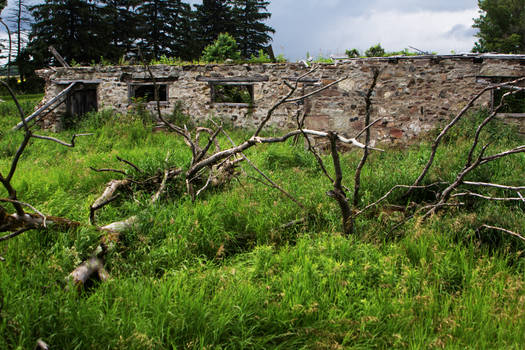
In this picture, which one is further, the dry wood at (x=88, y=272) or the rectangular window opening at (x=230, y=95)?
the rectangular window opening at (x=230, y=95)

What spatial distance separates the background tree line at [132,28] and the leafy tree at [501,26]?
1716cm

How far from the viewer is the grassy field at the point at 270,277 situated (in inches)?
89.6

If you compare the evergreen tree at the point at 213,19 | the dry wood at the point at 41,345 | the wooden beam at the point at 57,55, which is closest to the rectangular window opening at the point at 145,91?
the wooden beam at the point at 57,55

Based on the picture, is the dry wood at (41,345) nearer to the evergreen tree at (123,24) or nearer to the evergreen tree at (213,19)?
the evergreen tree at (123,24)

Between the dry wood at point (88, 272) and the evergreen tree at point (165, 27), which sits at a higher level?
the evergreen tree at point (165, 27)

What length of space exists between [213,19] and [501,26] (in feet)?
74.1

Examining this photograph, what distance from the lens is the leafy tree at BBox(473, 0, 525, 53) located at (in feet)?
76.7

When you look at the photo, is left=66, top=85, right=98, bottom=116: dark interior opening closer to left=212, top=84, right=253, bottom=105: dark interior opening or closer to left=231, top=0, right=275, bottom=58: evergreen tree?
left=212, top=84, right=253, bottom=105: dark interior opening

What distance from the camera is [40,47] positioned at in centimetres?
2417

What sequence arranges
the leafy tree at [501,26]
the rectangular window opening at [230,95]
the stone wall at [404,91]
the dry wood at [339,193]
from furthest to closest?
the leafy tree at [501,26]
the rectangular window opening at [230,95]
the stone wall at [404,91]
the dry wood at [339,193]

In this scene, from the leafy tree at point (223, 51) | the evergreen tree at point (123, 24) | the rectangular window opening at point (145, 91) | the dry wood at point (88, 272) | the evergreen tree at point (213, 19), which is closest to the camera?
the dry wood at point (88, 272)

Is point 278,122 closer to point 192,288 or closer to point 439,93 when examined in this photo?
point 439,93

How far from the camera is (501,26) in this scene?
81.7 ft

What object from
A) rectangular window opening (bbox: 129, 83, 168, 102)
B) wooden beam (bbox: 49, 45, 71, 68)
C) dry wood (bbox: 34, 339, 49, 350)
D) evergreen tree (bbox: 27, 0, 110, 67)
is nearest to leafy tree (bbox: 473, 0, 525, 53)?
rectangular window opening (bbox: 129, 83, 168, 102)
